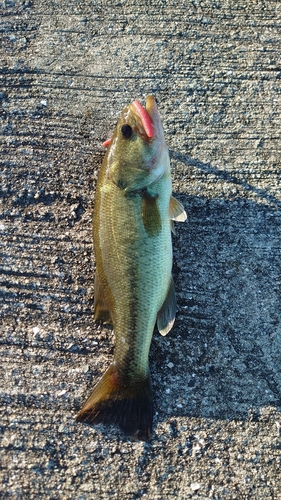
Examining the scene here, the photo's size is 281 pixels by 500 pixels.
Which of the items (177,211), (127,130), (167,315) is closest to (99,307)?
(167,315)

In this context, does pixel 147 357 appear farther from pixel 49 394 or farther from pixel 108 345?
pixel 49 394

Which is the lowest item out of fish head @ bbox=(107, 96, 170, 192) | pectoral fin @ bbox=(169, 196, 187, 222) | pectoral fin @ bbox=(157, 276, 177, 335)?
pectoral fin @ bbox=(157, 276, 177, 335)

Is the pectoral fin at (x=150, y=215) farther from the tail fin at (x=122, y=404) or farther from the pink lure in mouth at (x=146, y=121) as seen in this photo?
the tail fin at (x=122, y=404)

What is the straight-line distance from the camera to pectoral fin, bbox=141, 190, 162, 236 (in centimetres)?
271

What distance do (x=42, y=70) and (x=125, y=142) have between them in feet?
3.71

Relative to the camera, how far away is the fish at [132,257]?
2.71 m

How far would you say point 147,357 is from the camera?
9.17ft

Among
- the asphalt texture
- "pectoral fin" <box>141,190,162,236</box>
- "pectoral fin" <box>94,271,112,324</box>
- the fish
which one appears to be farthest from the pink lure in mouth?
"pectoral fin" <box>94,271,112,324</box>

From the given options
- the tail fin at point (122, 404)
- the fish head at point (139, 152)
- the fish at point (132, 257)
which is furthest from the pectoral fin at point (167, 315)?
the fish head at point (139, 152)

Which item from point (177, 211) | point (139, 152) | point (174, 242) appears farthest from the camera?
point (174, 242)

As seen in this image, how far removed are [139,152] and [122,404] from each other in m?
1.58

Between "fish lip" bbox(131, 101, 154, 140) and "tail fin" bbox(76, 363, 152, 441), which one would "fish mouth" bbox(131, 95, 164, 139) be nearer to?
"fish lip" bbox(131, 101, 154, 140)

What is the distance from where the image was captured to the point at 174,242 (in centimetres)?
316

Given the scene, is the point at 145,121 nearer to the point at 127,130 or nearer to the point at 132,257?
the point at 127,130
